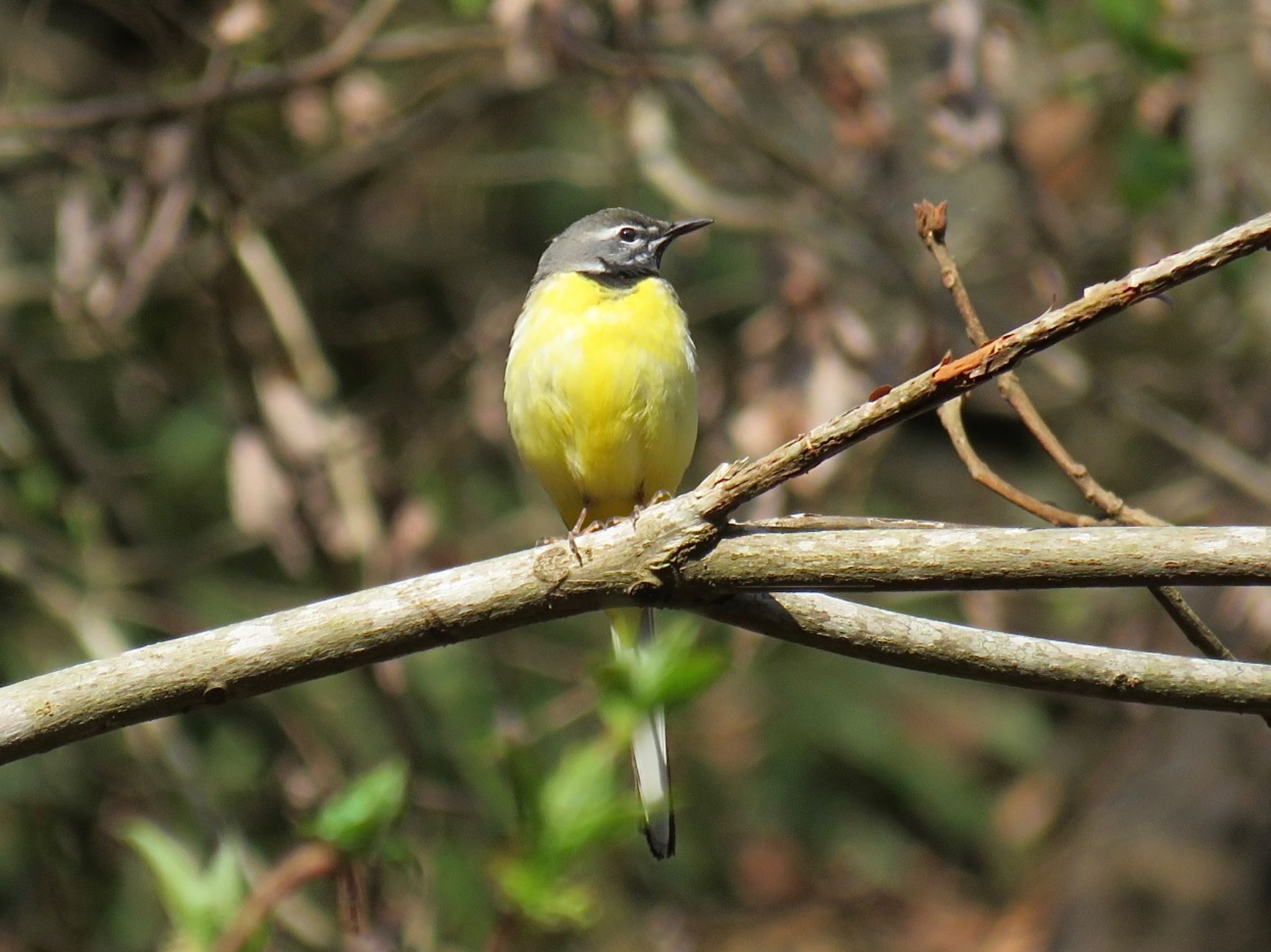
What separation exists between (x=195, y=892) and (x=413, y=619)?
3.20 feet

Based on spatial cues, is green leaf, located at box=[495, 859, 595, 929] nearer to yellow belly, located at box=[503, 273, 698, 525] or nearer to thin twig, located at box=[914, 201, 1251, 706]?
thin twig, located at box=[914, 201, 1251, 706]

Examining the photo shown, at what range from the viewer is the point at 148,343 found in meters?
7.08

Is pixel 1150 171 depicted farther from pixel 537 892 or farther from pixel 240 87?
pixel 537 892

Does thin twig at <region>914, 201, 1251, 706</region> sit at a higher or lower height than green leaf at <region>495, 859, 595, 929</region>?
higher

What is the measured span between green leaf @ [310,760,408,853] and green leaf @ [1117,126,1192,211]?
129 inches

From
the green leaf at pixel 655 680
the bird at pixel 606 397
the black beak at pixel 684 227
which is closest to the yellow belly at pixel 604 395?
the bird at pixel 606 397

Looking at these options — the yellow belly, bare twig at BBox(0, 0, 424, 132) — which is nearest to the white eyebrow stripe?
the yellow belly

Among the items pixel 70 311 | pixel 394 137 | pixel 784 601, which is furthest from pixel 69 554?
pixel 784 601

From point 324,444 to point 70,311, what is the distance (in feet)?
3.36

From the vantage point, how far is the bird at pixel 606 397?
4.60 m

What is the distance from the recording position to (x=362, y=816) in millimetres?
3148

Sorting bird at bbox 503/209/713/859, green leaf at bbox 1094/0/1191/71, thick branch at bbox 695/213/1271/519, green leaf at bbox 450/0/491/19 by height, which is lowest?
thick branch at bbox 695/213/1271/519

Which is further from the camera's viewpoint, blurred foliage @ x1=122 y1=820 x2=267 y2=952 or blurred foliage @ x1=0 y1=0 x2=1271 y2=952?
blurred foliage @ x1=0 y1=0 x2=1271 y2=952

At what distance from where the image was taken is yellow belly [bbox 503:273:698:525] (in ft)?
15.1
